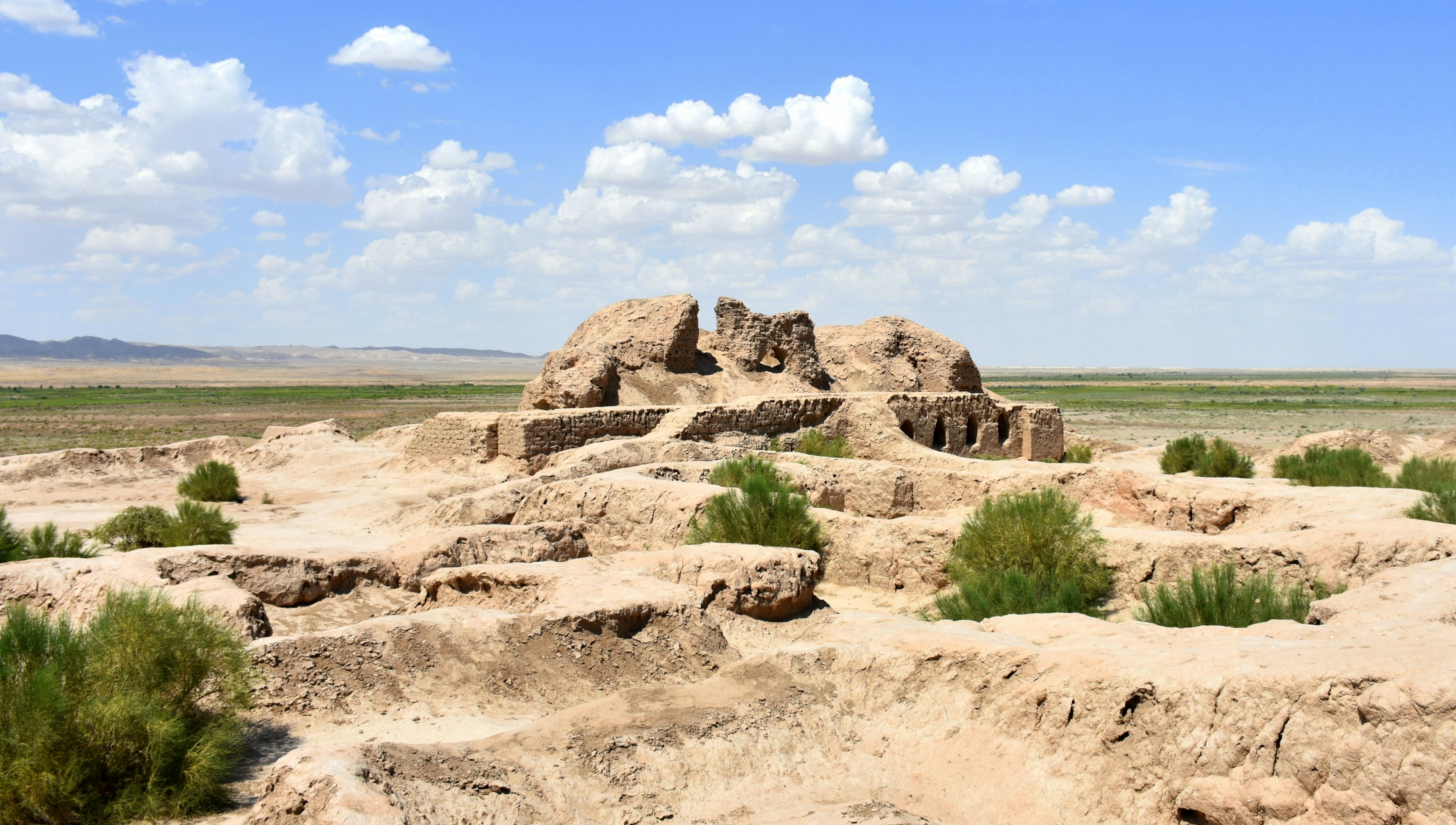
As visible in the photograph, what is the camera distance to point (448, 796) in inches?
163

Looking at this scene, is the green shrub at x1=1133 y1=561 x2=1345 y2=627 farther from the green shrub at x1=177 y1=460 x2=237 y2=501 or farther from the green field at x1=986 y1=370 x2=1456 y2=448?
the green field at x1=986 y1=370 x2=1456 y2=448

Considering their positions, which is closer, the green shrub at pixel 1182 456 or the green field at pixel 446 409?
the green shrub at pixel 1182 456

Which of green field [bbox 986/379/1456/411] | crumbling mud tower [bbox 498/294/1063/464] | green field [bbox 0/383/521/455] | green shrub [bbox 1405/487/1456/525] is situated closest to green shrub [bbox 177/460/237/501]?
crumbling mud tower [bbox 498/294/1063/464]

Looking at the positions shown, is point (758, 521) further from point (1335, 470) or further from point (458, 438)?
point (1335, 470)

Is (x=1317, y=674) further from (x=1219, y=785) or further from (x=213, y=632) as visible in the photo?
(x=213, y=632)

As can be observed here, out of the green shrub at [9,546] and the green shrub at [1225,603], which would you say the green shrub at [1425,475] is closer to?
the green shrub at [1225,603]

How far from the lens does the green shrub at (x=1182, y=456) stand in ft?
61.7

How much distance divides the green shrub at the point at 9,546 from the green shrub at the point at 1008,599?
27.3ft

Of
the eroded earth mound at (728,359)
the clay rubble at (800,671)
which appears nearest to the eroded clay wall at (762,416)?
the eroded earth mound at (728,359)

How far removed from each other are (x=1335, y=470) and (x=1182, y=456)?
4405mm

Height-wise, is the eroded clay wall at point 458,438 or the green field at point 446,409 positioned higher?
the eroded clay wall at point 458,438

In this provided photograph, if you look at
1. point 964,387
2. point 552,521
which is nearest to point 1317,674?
point 552,521

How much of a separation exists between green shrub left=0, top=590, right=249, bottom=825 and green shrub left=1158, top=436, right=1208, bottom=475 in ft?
57.3

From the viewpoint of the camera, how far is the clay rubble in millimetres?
4074
